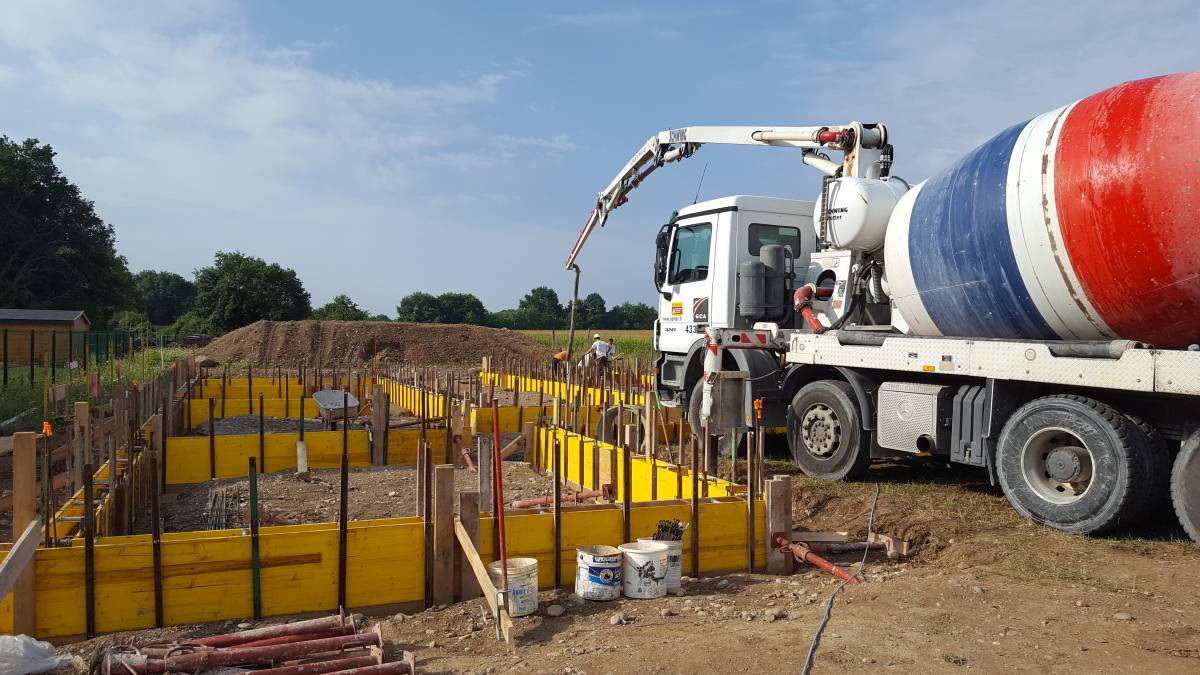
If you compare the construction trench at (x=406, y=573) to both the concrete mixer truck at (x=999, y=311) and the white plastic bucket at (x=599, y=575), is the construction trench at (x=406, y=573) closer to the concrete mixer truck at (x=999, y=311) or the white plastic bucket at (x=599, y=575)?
the white plastic bucket at (x=599, y=575)

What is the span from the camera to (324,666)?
3.78 metres

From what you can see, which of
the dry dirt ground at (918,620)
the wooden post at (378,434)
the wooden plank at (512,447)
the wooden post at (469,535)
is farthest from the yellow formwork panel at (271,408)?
the dry dirt ground at (918,620)

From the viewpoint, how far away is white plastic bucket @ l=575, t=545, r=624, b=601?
5.00m

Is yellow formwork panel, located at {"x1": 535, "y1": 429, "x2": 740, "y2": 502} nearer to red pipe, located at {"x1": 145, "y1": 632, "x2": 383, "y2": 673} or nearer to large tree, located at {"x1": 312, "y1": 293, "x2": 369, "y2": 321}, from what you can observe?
red pipe, located at {"x1": 145, "y1": 632, "x2": 383, "y2": 673}

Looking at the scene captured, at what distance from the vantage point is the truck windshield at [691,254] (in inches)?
385

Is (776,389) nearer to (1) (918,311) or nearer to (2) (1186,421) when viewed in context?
(1) (918,311)

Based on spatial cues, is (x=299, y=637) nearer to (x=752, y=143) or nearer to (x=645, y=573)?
(x=645, y=573)

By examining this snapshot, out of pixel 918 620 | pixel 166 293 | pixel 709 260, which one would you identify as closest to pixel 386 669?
pixel 918 620

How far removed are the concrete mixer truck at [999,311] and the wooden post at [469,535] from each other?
311 centimetres

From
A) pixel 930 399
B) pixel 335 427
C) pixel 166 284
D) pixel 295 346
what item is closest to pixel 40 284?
pixel 295 346

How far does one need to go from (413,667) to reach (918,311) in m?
5.42

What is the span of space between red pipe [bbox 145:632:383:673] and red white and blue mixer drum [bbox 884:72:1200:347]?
499 cm

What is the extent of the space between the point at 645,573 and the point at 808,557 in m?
1.23

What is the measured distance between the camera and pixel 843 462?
7977 millimetres
